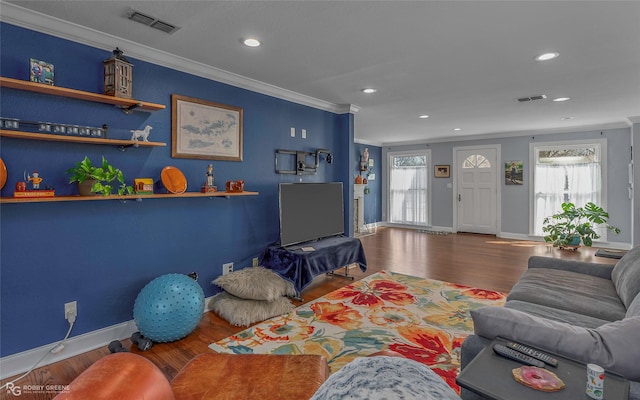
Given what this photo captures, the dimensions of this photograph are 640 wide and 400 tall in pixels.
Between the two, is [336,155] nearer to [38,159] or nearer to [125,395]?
[38,159]

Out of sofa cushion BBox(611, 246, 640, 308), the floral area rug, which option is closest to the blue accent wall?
the floral area rug

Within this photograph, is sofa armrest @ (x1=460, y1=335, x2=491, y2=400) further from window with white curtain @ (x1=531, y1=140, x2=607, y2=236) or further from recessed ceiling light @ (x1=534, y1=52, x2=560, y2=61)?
window with white curtain @ (x1=531, y1=140, x2=607, y2=236)

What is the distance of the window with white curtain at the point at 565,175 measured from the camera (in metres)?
6.56

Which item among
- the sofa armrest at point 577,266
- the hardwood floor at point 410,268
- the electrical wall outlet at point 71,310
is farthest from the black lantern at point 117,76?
the sofa armrest at point 577,266

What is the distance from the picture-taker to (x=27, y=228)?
7.45 feet

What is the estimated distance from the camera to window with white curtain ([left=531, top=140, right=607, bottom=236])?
6558 mm

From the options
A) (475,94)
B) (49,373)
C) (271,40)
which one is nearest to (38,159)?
(49,373)

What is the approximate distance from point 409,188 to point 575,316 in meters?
7.21

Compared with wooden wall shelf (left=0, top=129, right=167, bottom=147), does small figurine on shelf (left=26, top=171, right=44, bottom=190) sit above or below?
below

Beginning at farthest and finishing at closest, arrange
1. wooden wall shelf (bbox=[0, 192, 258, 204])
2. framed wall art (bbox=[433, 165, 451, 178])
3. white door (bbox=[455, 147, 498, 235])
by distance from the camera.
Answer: framed wall art (bbox=[433, 165, 451, 178]), white door (bbox=[455, 147, 498, 235]), wooden wall shelf (bbox=[0, 192, 258, 204])

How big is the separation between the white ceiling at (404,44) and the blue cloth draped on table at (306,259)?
1.86 metres

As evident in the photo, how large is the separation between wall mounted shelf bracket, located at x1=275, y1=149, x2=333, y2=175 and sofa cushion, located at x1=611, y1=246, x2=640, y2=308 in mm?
3234

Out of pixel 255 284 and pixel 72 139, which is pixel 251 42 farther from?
pixel 255 284

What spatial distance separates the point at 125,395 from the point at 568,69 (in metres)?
4.21
